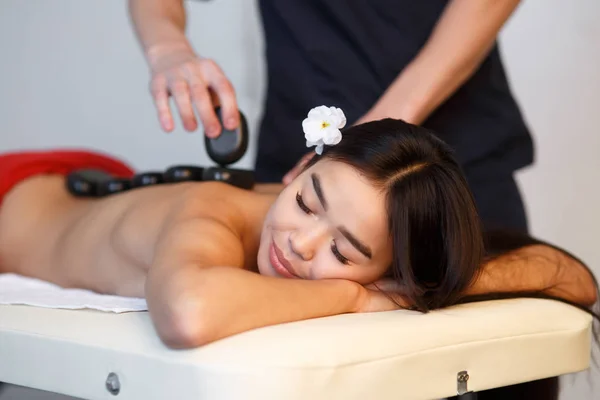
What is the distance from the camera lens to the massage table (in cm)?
91

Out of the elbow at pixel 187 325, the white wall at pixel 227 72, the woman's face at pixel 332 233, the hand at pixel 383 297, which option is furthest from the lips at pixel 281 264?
the white wall at pixel 227 72

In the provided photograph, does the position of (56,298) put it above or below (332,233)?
below

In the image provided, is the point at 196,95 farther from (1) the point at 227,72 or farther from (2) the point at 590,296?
(1) the point at 227,72

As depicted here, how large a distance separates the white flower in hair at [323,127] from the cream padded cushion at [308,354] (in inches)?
11.9

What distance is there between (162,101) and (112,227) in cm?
25

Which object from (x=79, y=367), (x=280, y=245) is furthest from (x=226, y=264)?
(x=79, y=367)

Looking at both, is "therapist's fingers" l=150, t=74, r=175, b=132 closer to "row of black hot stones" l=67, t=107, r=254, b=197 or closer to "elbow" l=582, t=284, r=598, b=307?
"row of black hot stones" l=67, t=107, r=254, b=197

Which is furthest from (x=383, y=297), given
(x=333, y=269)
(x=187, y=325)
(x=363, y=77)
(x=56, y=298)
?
(x=363, y=77)

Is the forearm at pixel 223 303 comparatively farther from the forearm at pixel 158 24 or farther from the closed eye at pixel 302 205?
the forearm at pixel 158 24

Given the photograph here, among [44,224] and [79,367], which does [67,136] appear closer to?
[44,224]

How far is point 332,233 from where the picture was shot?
1.18 meters

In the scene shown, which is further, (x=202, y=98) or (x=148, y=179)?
(x=148, y=179)

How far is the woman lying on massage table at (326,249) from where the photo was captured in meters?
Result: 1.02

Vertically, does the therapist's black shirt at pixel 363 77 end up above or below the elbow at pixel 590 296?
above
